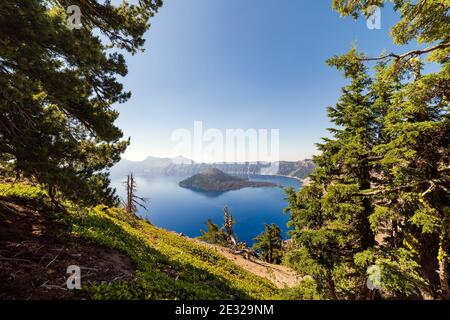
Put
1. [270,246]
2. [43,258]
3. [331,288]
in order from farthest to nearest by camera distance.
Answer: [270,246]
[331,288]
[43,258]

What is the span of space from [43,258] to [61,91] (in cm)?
544

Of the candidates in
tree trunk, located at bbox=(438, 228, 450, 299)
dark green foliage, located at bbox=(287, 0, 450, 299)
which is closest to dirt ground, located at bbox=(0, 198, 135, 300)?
dark green foliage, located at bbox=(287, 0, 450, 299)

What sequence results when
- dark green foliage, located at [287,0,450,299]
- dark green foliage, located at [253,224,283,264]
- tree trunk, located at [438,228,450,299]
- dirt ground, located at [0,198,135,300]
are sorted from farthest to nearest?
1. dark green foliage, located at [253,224,283,264]
2. tree trunk, located at [438,228,450,299]
3. dark green foliage, located at [287,0,450,299]
4. dirt ground, located at [0,198,135,300]

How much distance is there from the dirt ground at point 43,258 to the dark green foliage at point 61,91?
1.99 m

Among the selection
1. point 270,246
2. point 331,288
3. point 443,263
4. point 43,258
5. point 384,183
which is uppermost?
point 384,183

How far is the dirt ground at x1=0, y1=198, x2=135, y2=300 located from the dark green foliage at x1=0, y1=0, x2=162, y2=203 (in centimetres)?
199

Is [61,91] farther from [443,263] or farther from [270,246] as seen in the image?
[270,246]

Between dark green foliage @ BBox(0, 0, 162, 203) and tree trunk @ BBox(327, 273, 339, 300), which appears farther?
tree trunk @ BBox(327, 273, 339, 300)

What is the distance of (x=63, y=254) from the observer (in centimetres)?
680

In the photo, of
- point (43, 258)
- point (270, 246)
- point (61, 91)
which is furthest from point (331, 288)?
point (270, 246)

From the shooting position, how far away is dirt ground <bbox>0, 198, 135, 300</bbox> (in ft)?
15.9

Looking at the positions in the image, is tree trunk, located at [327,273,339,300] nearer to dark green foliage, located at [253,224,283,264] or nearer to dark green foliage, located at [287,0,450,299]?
dark green foliage, located at [287,0,450,299]

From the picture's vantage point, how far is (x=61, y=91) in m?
6.46
